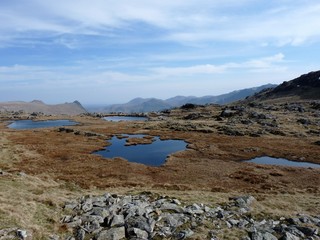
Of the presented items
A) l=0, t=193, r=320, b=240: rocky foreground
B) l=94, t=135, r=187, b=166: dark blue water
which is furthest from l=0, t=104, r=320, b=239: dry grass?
l=94, t=135, r=187, b=166: dark blue water

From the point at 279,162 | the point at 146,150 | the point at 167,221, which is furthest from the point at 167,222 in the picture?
the point at 146,150

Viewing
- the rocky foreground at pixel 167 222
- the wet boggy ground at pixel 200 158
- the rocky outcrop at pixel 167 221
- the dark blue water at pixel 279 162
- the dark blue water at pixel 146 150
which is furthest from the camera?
the dark blue water at pixel 146 150

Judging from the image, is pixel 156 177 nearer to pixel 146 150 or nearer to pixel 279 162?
pixel 146 150

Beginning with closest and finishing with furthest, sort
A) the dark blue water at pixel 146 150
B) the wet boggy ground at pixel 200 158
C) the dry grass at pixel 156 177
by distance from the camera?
the dry grass at pixel 156 177 < the wet boggy ground at pixel 200 158 < the dark blue water at pixel 146 150

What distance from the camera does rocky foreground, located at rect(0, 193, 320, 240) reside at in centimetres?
2481

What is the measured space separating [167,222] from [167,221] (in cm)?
16

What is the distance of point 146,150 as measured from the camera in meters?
81.4

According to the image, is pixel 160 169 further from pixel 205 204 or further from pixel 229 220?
pixel 229 220

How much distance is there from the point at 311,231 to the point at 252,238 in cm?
569

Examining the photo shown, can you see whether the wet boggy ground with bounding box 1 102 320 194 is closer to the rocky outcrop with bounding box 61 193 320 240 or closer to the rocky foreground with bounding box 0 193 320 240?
the rocky outcrop with bounding box 61 193 320 240

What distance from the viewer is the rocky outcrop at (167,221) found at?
82.2 ft

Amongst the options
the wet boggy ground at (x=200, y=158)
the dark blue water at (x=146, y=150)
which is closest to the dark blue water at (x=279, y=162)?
the wet boggy ground at (x=200, y=158)

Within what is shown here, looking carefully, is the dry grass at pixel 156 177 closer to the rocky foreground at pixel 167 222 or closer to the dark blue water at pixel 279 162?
the rocky foreground at pixel 167 222

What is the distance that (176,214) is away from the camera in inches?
1142
